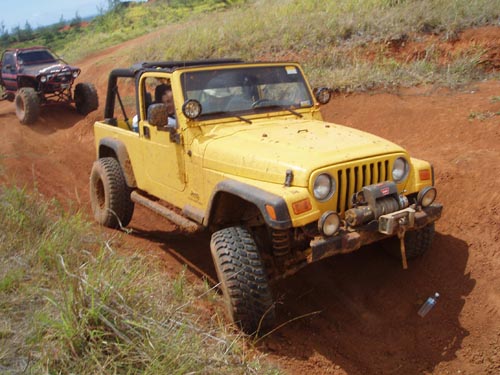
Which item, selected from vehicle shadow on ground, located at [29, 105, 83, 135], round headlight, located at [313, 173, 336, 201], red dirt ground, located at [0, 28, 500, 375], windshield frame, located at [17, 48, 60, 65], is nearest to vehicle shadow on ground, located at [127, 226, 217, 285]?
red dirt ground, located at [0, 28, 500, 375]

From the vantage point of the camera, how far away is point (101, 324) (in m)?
2.54

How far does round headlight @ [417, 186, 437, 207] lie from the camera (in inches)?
134

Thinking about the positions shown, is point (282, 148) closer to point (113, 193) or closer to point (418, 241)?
point (418, 241)

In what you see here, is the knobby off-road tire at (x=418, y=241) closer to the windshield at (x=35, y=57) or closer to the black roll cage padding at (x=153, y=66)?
the black roll cage padding at (x=153, y=66)

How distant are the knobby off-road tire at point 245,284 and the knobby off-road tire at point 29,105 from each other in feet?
28.4

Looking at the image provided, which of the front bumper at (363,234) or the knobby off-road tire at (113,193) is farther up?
the front bumper at (363,234)

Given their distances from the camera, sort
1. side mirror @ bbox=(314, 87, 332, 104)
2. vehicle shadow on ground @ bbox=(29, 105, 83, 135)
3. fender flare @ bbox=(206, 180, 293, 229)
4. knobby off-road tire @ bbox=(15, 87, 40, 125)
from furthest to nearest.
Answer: vehicle shadow on ground @ bbox=(29, 105, 83, 135) → knobby off-road tire @ bbox=(15, 87, 40, 125) → side mirror @ bbox=(314, 87, 332, 104) → fender flare @ bbox=(206, 180, 293, 229)

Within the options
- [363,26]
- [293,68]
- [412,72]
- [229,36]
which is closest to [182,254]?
[293,68]

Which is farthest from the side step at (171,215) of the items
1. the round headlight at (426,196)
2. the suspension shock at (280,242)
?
the round headlight at (426,196)

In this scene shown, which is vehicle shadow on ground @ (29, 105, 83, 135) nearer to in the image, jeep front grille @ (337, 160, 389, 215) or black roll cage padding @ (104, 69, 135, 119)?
black roll cage padding @ (104, 69, 135, 119)

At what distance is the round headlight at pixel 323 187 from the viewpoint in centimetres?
314

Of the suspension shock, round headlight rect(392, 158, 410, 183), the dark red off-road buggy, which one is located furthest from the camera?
the dark red off-road buggy

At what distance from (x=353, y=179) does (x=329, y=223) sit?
0.42 meters

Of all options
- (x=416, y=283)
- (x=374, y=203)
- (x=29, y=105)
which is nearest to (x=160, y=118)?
(x=374, y=203)
